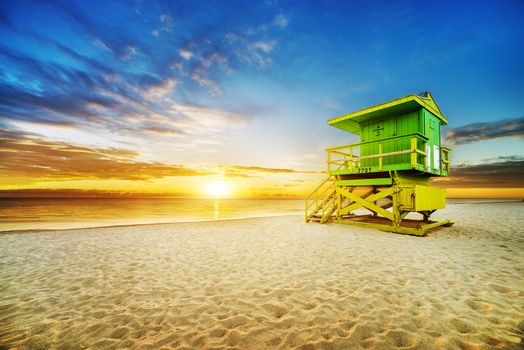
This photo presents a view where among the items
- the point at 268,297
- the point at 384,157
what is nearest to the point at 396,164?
the point at 384,157

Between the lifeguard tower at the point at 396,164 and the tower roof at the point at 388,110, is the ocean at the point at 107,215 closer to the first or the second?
the lifeguard tower at the point at 396,164

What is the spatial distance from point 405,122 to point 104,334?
13482 millimetres

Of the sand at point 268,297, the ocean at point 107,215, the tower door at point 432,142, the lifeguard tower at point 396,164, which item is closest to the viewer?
the sand at point 268,297

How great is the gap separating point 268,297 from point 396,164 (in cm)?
933

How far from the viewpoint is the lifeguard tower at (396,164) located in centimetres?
982

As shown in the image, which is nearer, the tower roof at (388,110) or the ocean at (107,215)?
the tower roof at (388,110)

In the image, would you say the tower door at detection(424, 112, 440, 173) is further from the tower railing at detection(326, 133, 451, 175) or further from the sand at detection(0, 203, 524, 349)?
the sand at detection(0, 203, 524, 349)

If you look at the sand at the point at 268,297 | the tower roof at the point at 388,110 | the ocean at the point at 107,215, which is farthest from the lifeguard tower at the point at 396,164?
the ocean at the point at 107,215

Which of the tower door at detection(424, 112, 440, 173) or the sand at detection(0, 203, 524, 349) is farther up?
the tower door at detection(424, 112, 440, 173)

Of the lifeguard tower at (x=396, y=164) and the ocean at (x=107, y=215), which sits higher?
the lifeguard tower at (x=396, y=164)

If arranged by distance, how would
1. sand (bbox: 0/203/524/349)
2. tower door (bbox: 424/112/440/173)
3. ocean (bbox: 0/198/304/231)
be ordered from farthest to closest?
ocean (bbox: 0/198/304/231)
tower door (bbox: 424/112/440/173)
sand (bbox: 0/203/524/349)

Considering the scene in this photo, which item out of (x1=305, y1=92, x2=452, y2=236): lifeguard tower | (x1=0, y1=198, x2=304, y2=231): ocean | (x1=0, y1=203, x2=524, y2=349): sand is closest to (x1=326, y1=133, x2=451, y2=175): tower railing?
(x1=305, y1=92, x2=452, y2=236): lifeguard tower

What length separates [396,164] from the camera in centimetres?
1043

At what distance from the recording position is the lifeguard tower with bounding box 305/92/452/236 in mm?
9820
